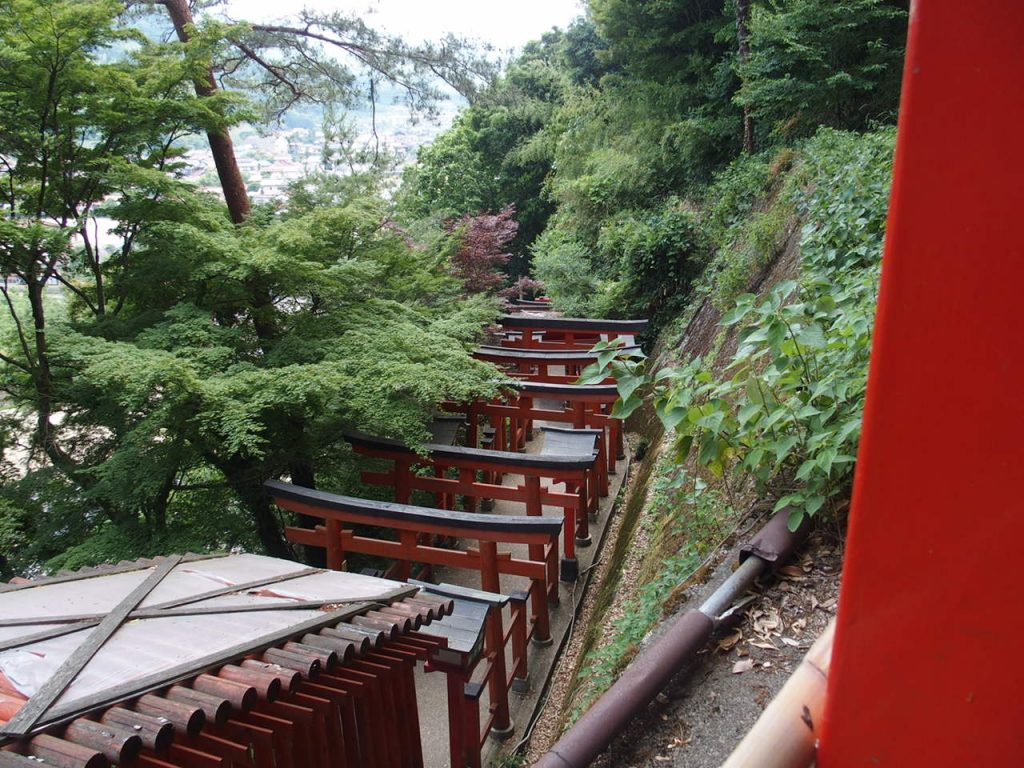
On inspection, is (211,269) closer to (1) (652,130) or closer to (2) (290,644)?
(2) (290,644)

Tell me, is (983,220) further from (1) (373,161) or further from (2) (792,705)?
(1) (373,161)

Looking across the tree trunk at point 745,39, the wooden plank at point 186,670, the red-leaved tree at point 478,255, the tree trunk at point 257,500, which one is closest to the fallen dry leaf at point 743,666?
the wooden plank at point 186,670

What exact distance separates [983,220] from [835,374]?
2.08 m

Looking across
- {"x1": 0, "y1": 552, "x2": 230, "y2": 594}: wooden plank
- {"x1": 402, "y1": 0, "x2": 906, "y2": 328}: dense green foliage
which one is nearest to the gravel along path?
{"x1": 0, "y1": 552, "x2": 230, "y2": 594}: wooden plank

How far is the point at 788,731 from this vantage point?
2.35 ft

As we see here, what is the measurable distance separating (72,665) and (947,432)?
230cm

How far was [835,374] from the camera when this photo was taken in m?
2.36

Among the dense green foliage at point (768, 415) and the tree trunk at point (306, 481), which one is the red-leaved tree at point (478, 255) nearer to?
the tree trunk at point (306, 481)

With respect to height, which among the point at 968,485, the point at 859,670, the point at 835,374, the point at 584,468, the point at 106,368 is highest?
the point at 968,485

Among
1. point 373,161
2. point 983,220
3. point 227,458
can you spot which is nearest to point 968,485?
point 983,220

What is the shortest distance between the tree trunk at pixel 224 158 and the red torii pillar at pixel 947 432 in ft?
25.8

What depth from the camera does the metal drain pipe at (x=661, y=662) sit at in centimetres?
197

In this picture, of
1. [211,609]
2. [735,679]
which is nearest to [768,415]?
[735,679]

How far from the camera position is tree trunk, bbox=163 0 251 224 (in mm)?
7504
